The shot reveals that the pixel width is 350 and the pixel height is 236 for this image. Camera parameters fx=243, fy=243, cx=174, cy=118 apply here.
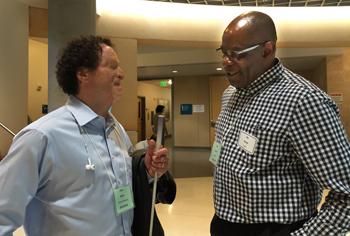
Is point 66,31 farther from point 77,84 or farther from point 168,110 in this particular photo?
point 168,110

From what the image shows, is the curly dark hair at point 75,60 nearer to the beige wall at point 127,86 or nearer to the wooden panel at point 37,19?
the beige wall at point 127,86

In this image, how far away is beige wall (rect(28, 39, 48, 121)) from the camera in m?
6.84

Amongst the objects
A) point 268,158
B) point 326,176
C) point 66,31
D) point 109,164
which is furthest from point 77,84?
point 66,31

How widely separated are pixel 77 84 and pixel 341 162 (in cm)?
112

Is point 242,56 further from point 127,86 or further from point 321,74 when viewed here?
point 321,74

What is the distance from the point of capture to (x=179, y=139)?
1094 centimetres

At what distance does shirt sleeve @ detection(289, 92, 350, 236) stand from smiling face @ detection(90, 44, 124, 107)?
81 centimetres

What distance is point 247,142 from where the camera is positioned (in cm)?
103

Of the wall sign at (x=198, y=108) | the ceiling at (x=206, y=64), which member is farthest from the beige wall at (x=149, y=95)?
the wall sign at (x=198, y=108)

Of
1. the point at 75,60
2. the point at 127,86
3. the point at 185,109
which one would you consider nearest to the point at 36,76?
the point at 127,86

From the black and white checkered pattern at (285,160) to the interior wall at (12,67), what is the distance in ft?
13.4

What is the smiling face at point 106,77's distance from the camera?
3.69 feet

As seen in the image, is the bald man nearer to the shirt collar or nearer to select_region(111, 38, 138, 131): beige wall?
the shirt collar

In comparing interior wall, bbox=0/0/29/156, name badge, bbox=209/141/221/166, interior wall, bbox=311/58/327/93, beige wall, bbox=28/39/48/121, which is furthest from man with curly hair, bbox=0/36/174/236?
interior wall, bbox=311/58/327/93
